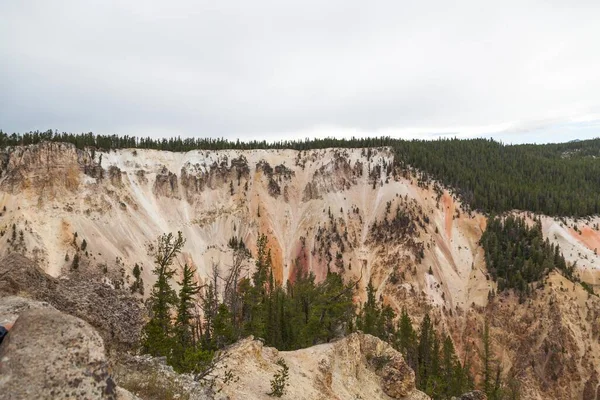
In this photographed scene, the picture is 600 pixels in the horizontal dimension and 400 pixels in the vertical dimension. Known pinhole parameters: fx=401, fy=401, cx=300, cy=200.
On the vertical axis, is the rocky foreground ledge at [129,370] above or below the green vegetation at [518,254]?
above

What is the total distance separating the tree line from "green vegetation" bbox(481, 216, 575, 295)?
7.01m

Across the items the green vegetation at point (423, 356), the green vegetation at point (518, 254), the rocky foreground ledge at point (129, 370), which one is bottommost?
the green vegetation at point (423, 356)

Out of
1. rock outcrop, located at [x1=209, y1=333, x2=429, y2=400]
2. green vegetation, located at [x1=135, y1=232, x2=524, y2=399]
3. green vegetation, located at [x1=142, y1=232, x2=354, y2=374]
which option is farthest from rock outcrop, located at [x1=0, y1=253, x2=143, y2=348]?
green vegetation, located at [x1=142, y1=232, x2=354, y2=374]

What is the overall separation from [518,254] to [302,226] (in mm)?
42873

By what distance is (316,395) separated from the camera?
72.5ft

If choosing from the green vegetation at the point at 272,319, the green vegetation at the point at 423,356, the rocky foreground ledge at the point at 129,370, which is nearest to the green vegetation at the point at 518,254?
the green vegetation at the point at 423,356

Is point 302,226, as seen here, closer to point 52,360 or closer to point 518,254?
point 518,254

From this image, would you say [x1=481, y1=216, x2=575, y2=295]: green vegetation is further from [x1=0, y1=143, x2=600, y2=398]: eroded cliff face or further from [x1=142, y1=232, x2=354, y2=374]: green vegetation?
[x1=142, y1=232, x2=354, y2=374]: green vegetation

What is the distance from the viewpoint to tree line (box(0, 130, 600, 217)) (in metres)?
86.6

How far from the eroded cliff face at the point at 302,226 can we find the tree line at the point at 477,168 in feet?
12.6

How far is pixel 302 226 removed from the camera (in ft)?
292

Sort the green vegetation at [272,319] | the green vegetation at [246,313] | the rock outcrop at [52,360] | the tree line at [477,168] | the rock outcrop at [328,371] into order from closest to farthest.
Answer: the rock outcrop at [52,360] → the rock outcrop at [328,371] → the green vegetation at [246,313] → the green vegetation at [272,319] → the tree line at [477,168]

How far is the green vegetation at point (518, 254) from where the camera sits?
70.2m

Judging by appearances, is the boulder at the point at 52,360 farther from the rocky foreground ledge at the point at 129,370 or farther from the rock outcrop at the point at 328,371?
the rock outcrop at the point at 328,371
